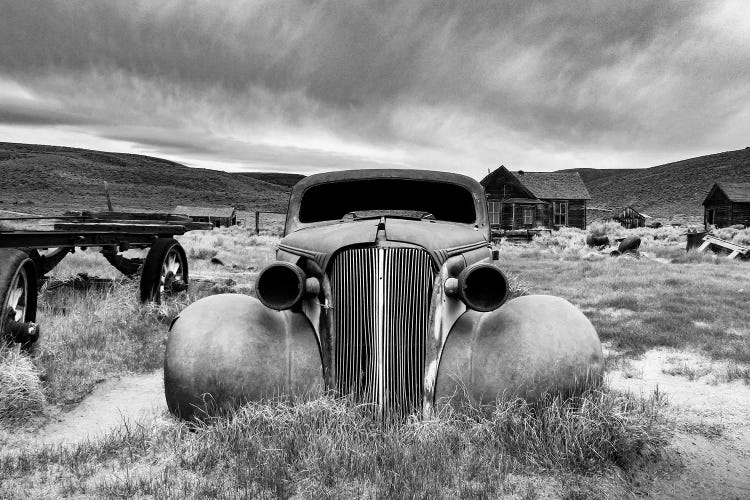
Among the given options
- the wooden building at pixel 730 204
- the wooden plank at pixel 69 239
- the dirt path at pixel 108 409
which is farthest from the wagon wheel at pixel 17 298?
the wooden building at pixel 730 204

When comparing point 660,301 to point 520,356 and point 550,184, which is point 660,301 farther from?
point 550,184

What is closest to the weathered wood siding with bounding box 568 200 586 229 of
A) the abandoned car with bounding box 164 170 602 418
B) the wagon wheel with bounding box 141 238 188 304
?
the wagon wheel with bounding box 141 238 188 304

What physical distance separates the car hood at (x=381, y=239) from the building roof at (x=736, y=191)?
48.4 metres

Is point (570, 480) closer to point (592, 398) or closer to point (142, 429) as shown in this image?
point (592, 398)

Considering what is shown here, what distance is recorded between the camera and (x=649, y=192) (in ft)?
326

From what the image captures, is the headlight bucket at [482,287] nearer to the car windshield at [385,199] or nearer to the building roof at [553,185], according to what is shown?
the car windshield at [385,199]

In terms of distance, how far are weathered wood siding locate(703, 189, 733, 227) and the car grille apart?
49.7m

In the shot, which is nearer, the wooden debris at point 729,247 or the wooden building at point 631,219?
the wooden debris at point 729,247

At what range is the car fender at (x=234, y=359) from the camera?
128 inches

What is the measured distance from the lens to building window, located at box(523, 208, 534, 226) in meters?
37.5

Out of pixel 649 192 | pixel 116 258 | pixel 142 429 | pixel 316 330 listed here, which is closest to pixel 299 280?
pixel 316 330

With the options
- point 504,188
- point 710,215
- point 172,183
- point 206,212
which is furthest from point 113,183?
point 710,215

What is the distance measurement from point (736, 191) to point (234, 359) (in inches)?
2018

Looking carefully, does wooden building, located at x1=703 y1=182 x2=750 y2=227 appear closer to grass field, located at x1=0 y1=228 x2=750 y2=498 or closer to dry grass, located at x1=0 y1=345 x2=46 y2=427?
grass field, located at x1=0 y1=228 x2=750 y2=498
